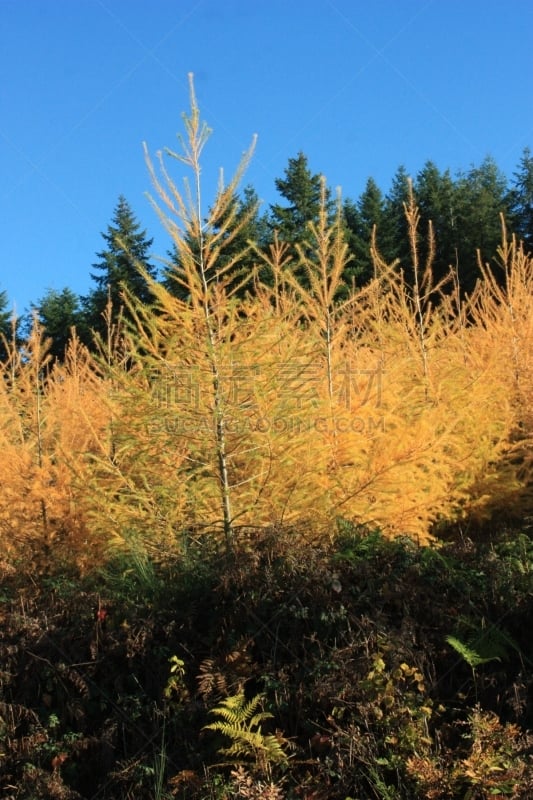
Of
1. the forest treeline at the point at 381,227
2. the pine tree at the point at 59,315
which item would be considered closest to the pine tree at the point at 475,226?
the forest treeline at the point at 381,227

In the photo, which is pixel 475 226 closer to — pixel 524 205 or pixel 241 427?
pixel 524 205

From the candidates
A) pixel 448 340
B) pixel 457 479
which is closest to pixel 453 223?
pixel 448 340

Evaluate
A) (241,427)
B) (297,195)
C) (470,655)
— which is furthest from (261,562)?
(297,195)

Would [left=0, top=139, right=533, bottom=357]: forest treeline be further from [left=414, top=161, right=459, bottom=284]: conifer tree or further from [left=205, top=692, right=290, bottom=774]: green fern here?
[left=205, top=692, right=290, bottom=774]: green fern

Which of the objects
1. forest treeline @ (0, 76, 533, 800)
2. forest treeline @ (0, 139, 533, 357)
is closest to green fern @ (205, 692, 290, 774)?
forest treeline @ (0, 76, 533, 800)

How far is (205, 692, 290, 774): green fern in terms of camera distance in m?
2.84

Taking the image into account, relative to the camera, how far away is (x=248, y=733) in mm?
2832

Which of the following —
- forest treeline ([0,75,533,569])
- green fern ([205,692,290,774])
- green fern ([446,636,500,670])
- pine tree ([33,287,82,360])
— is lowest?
green fern ([205,692,290,774])

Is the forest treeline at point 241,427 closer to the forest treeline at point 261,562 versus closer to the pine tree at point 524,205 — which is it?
the forest treeline at point 261,562

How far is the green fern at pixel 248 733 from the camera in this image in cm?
284

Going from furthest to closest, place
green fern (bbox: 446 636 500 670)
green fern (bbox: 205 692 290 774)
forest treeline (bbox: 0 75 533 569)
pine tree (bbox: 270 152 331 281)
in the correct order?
pine tree (bbox: 270 152 331 281) → forest treeline (bbox: 0 75 533 569) → green fern (bbox: 446 636 500 670) → green fern (bbox: 205 692 290 774)

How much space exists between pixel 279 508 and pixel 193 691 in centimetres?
155

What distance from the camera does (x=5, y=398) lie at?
6.59 meters

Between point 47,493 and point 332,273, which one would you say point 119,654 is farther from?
point 332,273
